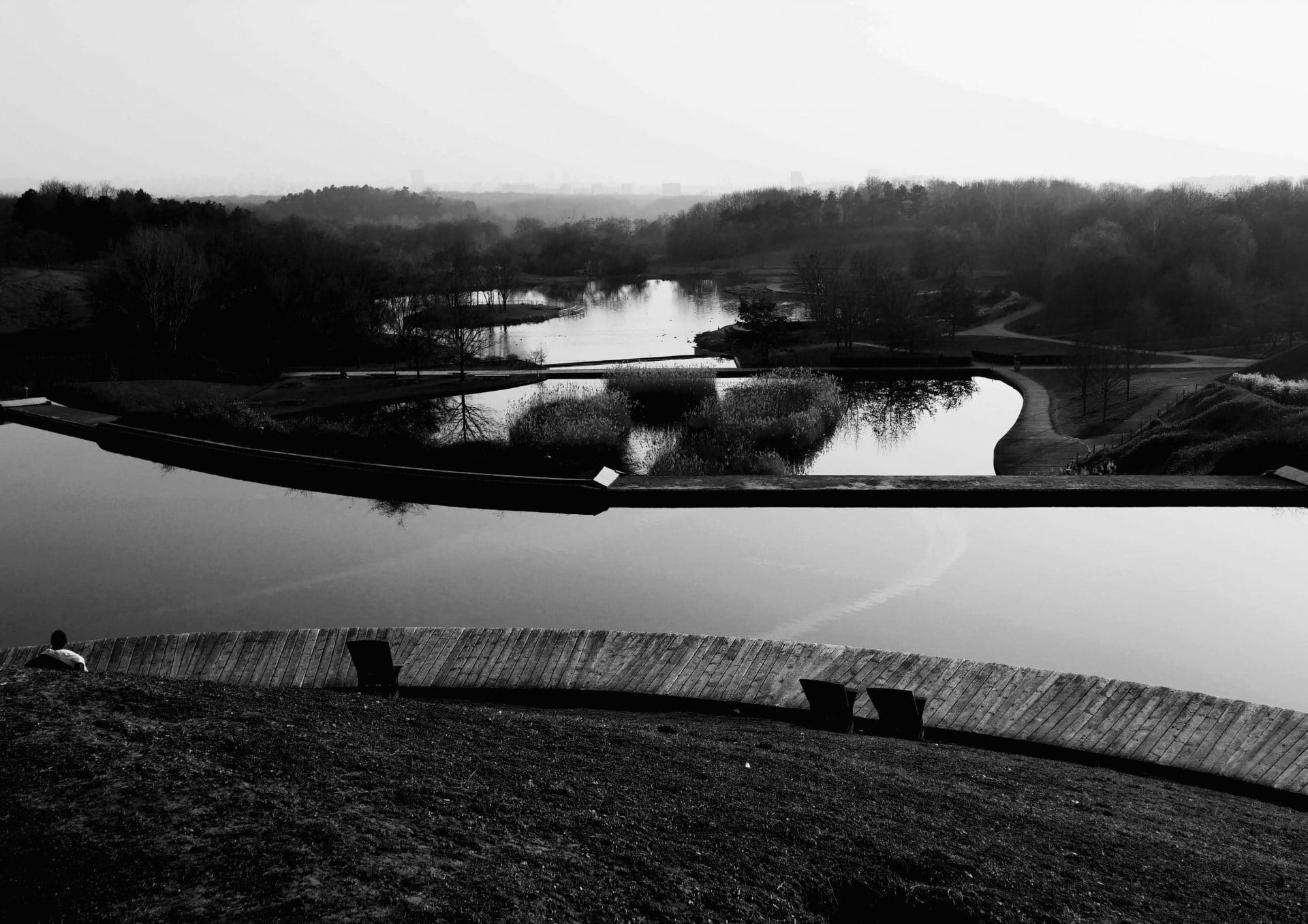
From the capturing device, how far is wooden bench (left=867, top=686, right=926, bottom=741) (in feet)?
31.6

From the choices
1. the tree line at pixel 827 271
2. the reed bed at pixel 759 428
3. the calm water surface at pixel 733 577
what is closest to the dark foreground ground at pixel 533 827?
the calm water surface at pixel 733 577

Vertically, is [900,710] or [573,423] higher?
[573,423]

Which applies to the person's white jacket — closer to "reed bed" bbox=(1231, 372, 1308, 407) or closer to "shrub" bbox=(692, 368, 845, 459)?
"shrub" bbox=(692, 368, 845, 459)

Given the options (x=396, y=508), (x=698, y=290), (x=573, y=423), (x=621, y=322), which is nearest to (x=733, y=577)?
(x=396, y=508)

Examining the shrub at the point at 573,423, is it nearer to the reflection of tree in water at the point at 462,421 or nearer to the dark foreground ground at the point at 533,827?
the reflection of tree in water at the point at 462,421

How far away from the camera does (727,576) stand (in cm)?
1619

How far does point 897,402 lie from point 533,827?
104ft

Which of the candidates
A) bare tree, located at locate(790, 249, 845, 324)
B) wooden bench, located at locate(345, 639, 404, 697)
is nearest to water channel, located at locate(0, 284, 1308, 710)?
wooden bench, located at locate(345, 639, 404, 697)

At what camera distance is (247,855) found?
545cm

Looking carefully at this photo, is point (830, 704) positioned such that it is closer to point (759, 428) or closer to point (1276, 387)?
point (759, 428)

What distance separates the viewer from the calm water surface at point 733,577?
45.1 ft

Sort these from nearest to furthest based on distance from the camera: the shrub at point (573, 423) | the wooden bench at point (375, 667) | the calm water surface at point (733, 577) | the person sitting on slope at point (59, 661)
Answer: the person sitting on slope at point (59, 661) < the wooden bench at point (375, 667) < the calm water surface at point (733, 577) < the shrub at point (573, 423)

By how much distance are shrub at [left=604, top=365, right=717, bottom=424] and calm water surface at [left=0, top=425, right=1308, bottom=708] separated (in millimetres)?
13887

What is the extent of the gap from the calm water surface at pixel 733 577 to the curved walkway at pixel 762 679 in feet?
6.47
